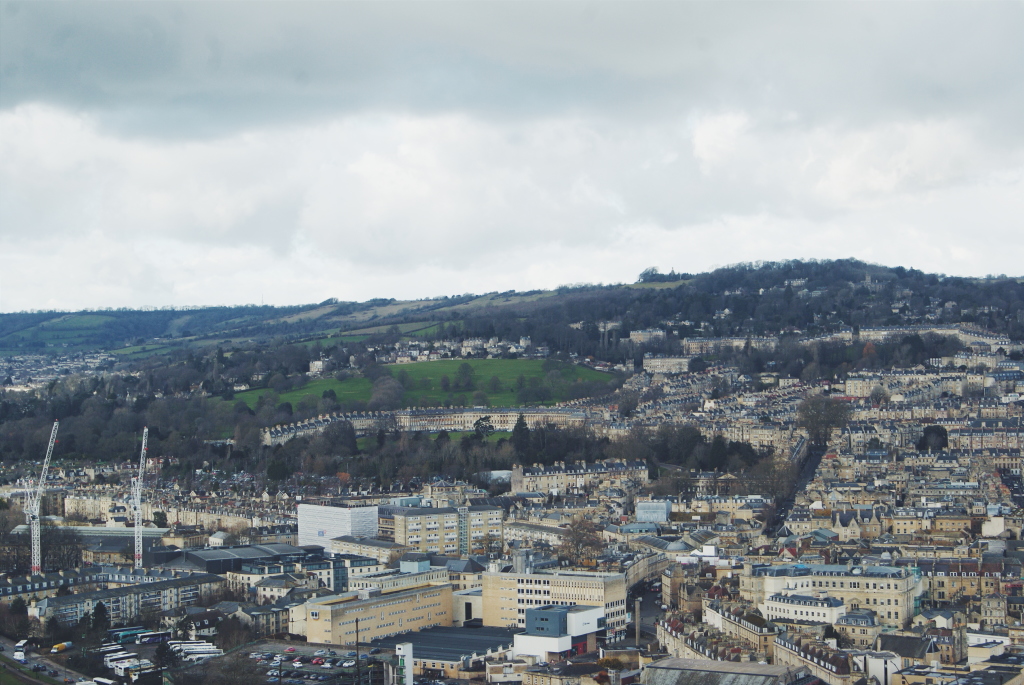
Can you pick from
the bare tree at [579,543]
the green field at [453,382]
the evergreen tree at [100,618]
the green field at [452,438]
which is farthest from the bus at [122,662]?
the green field at [453,382]

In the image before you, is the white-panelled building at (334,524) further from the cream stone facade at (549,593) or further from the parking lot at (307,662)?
the parking lot at (307,662)

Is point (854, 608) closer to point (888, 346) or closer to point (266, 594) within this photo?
point (266, 594)

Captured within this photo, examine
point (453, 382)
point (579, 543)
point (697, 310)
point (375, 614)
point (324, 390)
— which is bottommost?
point (375, 614)

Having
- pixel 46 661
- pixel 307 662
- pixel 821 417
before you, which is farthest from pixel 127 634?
pixel 821 417

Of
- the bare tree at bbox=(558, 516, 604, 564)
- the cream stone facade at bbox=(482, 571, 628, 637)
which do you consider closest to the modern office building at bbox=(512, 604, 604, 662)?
the cream stone facade at bbox=(482, 571, 628, 637)

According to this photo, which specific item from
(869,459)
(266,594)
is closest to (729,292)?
(869,459)

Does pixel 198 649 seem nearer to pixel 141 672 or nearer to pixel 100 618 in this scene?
pixel 141 672
